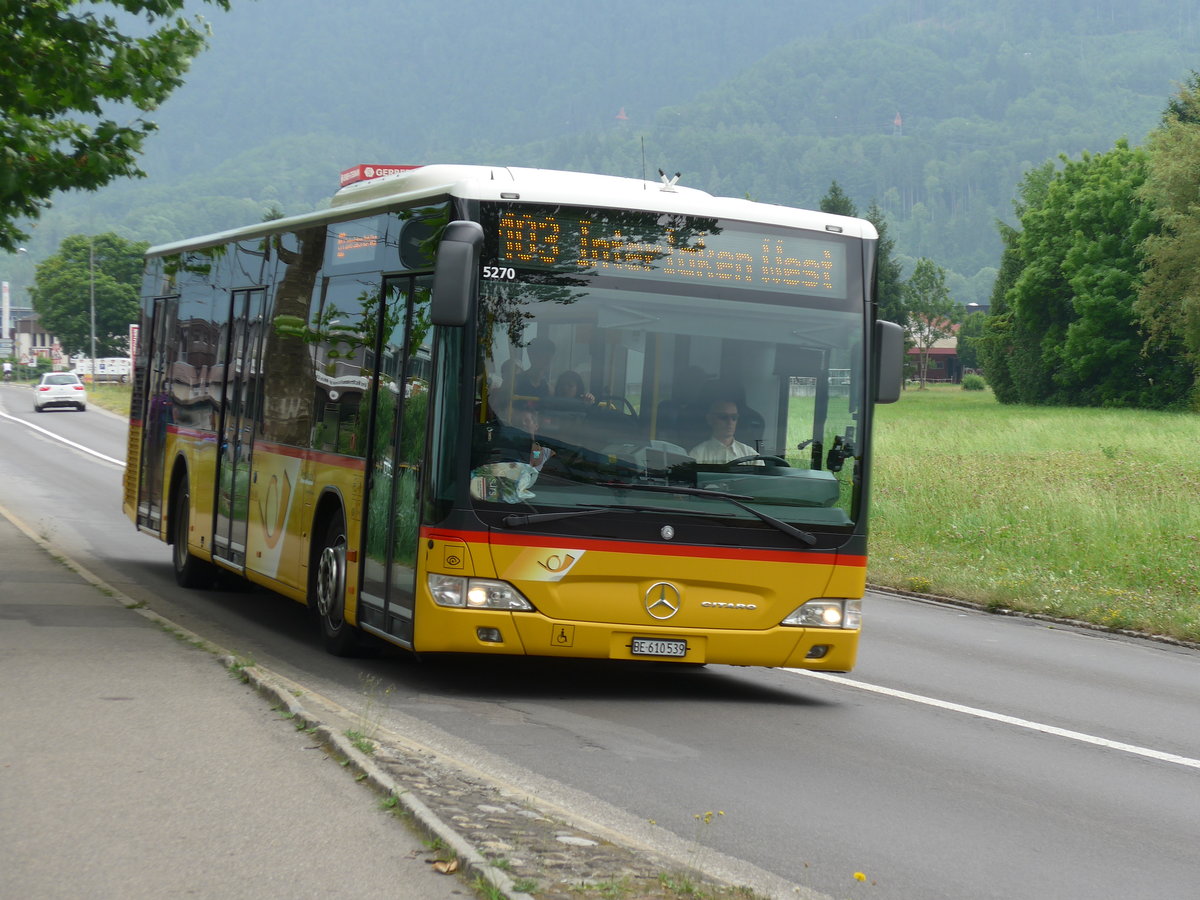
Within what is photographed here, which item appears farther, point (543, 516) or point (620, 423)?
point (620, 423)

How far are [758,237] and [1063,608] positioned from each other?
26.1 feet

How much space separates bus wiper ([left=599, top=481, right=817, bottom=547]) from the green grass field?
654cm

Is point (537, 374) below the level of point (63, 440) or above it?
above

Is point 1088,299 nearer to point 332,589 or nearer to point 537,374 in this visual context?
point 332,589

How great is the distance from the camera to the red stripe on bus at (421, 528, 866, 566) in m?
9.33

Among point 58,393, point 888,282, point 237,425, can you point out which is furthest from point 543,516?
point 888,282

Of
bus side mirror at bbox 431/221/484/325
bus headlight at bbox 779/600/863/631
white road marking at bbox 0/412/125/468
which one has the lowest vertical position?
white road marking at bbox 0/412/125/468

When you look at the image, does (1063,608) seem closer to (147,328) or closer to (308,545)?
(308,545)

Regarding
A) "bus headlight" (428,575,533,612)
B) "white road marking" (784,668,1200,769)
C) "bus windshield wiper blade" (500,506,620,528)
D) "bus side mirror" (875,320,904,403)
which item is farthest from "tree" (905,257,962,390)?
"bus headlight" (428,575,533,612)

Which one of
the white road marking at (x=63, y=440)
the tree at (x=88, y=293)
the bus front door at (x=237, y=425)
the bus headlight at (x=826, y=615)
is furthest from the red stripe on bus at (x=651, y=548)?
the tree at (x=88, y=293)

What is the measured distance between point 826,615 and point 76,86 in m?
8.21

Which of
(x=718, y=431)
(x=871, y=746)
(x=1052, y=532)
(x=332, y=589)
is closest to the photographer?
(x=871, y=746)

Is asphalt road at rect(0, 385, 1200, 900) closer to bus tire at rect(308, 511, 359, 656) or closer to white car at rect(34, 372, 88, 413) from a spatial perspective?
bus tire at rect(308, 511, 359, 656)

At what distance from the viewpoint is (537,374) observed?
9.42m
